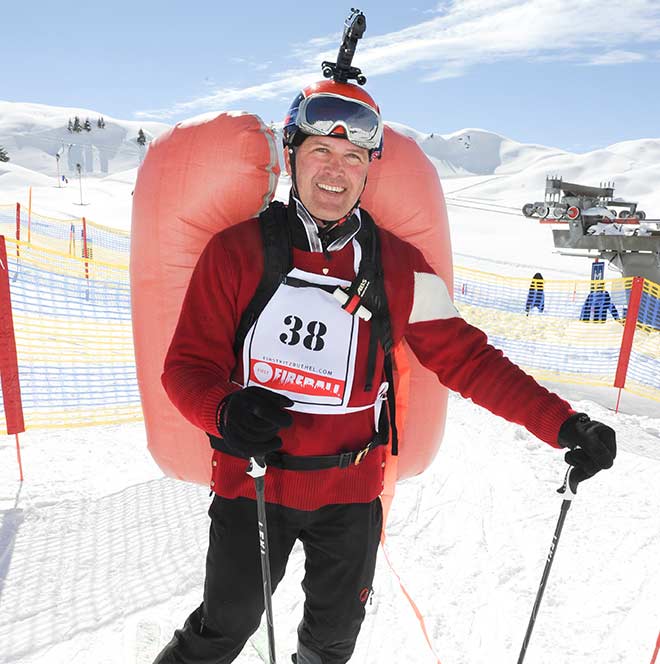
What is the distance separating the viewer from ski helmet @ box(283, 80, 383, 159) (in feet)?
Answer: 6.73

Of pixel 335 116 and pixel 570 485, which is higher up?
pixel 335 116

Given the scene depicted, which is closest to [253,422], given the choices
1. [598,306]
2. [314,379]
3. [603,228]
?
[314,379]

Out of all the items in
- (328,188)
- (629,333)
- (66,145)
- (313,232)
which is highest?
(66,145)

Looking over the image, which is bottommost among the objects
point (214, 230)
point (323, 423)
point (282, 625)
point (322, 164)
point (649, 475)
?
point (282, 625)

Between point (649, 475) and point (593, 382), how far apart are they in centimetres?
269

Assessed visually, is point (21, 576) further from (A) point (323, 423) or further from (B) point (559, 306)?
(B) point (559, 306)

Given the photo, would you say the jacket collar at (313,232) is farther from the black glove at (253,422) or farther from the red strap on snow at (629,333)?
the red strap on snow at (629,333)

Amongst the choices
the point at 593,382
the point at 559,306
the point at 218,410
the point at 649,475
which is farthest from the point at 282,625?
the point at 559,306

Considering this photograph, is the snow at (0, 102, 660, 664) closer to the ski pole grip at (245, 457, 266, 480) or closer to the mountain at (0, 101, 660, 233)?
the ski pole grip at (245, 457, 266, 480)

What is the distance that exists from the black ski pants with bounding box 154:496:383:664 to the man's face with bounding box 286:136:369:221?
42.8 inches

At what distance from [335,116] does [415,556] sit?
246 centimetres

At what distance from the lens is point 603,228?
11609mm

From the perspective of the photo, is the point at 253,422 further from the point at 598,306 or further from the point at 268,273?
the point at 598,306

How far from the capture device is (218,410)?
1.65 metres
